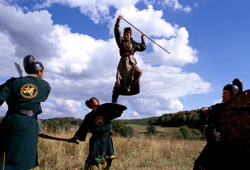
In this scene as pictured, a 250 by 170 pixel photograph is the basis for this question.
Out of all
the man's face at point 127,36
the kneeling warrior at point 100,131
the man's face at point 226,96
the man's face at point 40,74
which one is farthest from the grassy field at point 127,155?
the man's face at point 226,96

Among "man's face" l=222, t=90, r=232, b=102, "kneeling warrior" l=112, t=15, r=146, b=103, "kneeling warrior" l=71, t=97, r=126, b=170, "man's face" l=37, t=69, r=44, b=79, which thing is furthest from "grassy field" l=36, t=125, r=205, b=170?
"man's face" l=222, t=90, r=232, b=102

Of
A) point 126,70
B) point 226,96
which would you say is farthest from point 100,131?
point 226,96

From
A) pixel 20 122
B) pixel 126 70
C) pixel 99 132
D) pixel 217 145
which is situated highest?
pixel 126 70

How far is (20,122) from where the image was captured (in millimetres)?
3207

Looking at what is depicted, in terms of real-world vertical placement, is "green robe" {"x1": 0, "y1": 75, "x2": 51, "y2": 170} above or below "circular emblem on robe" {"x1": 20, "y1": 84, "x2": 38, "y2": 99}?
below

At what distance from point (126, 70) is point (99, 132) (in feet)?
5.10

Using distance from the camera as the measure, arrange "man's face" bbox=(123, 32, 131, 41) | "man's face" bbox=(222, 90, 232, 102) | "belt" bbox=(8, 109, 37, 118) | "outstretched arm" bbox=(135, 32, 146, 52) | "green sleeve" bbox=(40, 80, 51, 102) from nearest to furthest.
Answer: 1. "belt" bbox=(8, 109, 37, 118)
2. "green sleeve" bbox=(40, 80, 51, 102)
3. "man's face" bbox=(222, 90, 232, 102)
4. "man's face" bbox=(123, 32, 131, 41)
5. "outstretched arm" bbox=(135, 32, 146, 52)

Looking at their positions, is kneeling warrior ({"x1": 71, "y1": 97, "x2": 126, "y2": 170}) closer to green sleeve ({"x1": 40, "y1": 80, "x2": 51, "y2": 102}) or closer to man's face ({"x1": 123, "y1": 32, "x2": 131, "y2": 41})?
man's face ({"x1": 123, "y1": 32, "x2": 131, "y2": 41})

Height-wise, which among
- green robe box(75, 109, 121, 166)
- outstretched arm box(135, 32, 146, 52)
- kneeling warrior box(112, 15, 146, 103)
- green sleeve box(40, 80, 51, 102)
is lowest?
green robe box(75, 109, 121, 166)

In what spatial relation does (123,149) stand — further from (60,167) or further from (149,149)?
(60,167)

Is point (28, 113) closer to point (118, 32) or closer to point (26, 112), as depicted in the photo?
point (26, 112)

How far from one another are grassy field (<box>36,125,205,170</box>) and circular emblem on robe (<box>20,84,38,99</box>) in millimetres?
2550

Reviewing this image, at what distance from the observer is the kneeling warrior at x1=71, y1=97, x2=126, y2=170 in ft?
17.1

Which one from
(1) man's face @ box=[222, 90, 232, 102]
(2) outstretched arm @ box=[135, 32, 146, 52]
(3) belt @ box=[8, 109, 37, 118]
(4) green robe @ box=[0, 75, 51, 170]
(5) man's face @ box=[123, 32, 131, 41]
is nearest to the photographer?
(4) green robe @ box=[0, 75, 51, 170]
